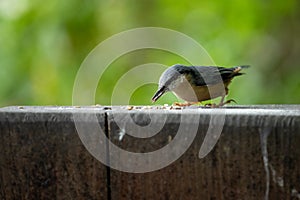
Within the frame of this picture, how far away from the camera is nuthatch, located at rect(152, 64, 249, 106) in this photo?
2.34m

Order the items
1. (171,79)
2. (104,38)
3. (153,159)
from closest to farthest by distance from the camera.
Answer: (153,159)
(171,79)
(104,38)

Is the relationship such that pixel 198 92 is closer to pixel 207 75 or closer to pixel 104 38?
pixel 207 75

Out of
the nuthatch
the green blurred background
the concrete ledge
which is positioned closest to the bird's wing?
the nuthatch

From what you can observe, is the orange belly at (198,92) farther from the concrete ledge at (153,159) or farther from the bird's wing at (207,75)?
the concrete ledge at (153,159)

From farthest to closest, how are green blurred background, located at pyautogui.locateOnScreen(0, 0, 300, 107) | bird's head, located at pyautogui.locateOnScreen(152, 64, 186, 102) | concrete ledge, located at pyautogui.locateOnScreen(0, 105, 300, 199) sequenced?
green blurred background, located at pyautogui.locateOnScreen(0, 0, 300, 107) → bird's head, located at pyautogui.locateOnScreen(152, 64, 186, 102) → concrete ledge, located at pyautogui.locateOnScreen(0, 105, 300, 199)

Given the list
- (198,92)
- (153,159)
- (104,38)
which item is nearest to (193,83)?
Result: (198,92)

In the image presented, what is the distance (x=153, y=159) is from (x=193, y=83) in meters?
1.00

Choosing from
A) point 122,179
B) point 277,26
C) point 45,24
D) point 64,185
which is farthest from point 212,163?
point 277,26

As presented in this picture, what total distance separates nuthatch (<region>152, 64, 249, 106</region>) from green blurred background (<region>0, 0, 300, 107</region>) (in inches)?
70.3

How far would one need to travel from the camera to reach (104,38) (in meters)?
4.89

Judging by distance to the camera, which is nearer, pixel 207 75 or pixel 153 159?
pixel 153 159

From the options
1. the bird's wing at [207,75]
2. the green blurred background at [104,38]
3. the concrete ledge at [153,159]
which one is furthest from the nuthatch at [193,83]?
the green blurred background at [104,38]

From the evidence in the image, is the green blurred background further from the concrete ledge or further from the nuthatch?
the concrete ledge

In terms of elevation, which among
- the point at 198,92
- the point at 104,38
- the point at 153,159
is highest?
the point at 104,38
